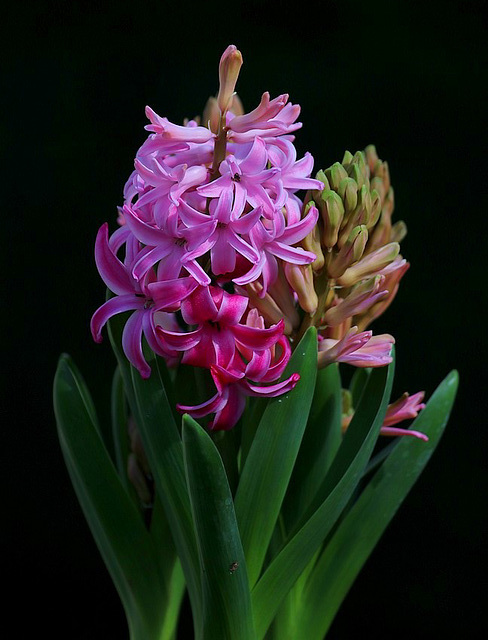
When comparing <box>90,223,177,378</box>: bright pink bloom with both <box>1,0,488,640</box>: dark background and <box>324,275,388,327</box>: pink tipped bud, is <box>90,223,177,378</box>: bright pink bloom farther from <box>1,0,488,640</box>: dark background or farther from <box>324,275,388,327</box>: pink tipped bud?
<box>1,0,488,640</box>: dark background

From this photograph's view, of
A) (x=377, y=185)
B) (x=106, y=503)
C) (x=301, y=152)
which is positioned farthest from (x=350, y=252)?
(x=301, y=152)

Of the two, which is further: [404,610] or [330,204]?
[404,610]

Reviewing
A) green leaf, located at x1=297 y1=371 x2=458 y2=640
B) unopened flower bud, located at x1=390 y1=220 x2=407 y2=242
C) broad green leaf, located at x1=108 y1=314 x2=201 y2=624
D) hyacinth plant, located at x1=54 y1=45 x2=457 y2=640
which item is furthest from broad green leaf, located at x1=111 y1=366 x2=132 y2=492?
unopened flower bud, located at x1=390 y1=220 x2=407 y2=242

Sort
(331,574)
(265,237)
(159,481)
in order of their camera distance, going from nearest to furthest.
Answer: (265,237), (159,481), (331,574)

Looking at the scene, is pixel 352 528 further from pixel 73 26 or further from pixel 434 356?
pixel 73 26

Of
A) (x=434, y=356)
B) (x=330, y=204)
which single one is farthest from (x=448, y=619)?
(x=330, y=204)

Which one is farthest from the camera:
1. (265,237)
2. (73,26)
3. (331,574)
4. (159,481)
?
(73,26)

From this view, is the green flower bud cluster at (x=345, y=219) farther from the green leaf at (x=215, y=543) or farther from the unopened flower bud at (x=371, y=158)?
the green leaf at (x=215, y=543)
